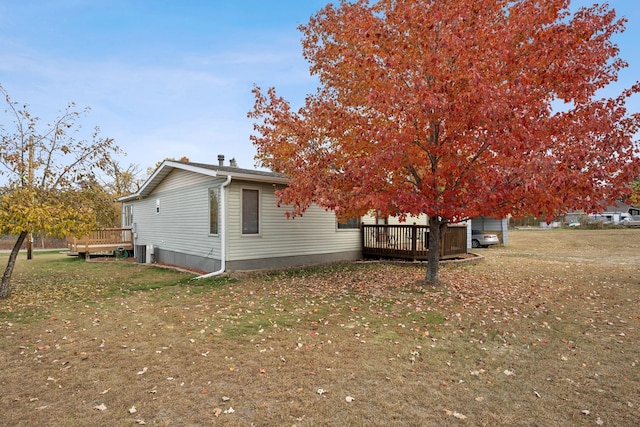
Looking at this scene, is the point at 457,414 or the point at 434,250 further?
the point at 434,250

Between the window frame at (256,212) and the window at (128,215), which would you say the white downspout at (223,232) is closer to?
the window frame at (256,212)

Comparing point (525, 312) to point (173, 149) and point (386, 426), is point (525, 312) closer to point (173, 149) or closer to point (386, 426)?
point (386, 426)

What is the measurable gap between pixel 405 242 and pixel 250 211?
19.5 feet

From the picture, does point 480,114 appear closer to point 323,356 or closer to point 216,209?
point 323,356

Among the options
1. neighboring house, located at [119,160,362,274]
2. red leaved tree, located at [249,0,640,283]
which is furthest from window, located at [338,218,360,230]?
red leaved tree, located at [249,0,640,283]

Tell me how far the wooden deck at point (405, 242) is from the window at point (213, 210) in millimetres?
5993

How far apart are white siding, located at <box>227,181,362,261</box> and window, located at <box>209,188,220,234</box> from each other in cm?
78

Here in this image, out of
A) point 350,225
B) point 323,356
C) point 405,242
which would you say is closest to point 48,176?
point 323,356

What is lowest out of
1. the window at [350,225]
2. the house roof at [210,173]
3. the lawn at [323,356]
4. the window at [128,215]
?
the lawn at [323,356]

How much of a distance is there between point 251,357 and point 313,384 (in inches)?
43.7

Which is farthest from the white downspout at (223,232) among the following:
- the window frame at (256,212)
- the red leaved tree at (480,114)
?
the red leaved tree at (480,114)

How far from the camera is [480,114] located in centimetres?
677

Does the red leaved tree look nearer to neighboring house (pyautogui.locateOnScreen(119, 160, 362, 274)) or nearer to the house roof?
the house roof

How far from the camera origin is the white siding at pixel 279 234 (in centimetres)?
1068
